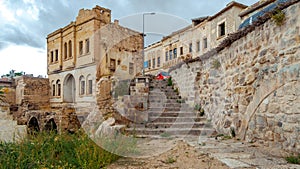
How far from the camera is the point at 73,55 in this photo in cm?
1596

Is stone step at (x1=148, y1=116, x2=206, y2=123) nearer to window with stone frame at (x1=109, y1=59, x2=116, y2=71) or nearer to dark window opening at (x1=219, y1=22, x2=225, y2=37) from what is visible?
dark window opening at (x1=219, y1=22, x2=225, y2=37)

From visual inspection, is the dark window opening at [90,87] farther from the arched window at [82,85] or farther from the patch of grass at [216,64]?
the patch of grass at [216,64]

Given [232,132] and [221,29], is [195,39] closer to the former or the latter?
[221,29]

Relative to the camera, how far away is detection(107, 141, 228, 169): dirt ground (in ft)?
8.35

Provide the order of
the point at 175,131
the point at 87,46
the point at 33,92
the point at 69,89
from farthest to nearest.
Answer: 1. the point at 33,92
2. the point at 69,89
3. the point at 87,46
4. the point at 175,131

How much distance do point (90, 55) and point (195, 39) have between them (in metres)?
7.47

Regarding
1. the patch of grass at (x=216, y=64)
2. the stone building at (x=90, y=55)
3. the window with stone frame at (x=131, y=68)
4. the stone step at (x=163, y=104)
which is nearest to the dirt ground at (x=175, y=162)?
the patch of grass at (x=216, y=64)

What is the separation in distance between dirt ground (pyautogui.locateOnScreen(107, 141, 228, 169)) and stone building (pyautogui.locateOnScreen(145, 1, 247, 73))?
10.1 m

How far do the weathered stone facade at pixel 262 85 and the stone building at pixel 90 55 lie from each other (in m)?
9.57

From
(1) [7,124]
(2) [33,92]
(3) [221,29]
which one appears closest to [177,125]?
(3) [221,29]

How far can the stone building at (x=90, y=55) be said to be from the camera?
560 inches

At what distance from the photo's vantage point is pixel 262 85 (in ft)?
10.8

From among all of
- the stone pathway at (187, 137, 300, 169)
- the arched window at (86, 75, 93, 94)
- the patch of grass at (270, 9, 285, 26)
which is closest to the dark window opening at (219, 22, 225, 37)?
the arched window at (86, 75, 93, 94)

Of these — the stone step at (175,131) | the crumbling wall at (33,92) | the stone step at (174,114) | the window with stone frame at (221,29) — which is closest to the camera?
the stone step at (175,131)
